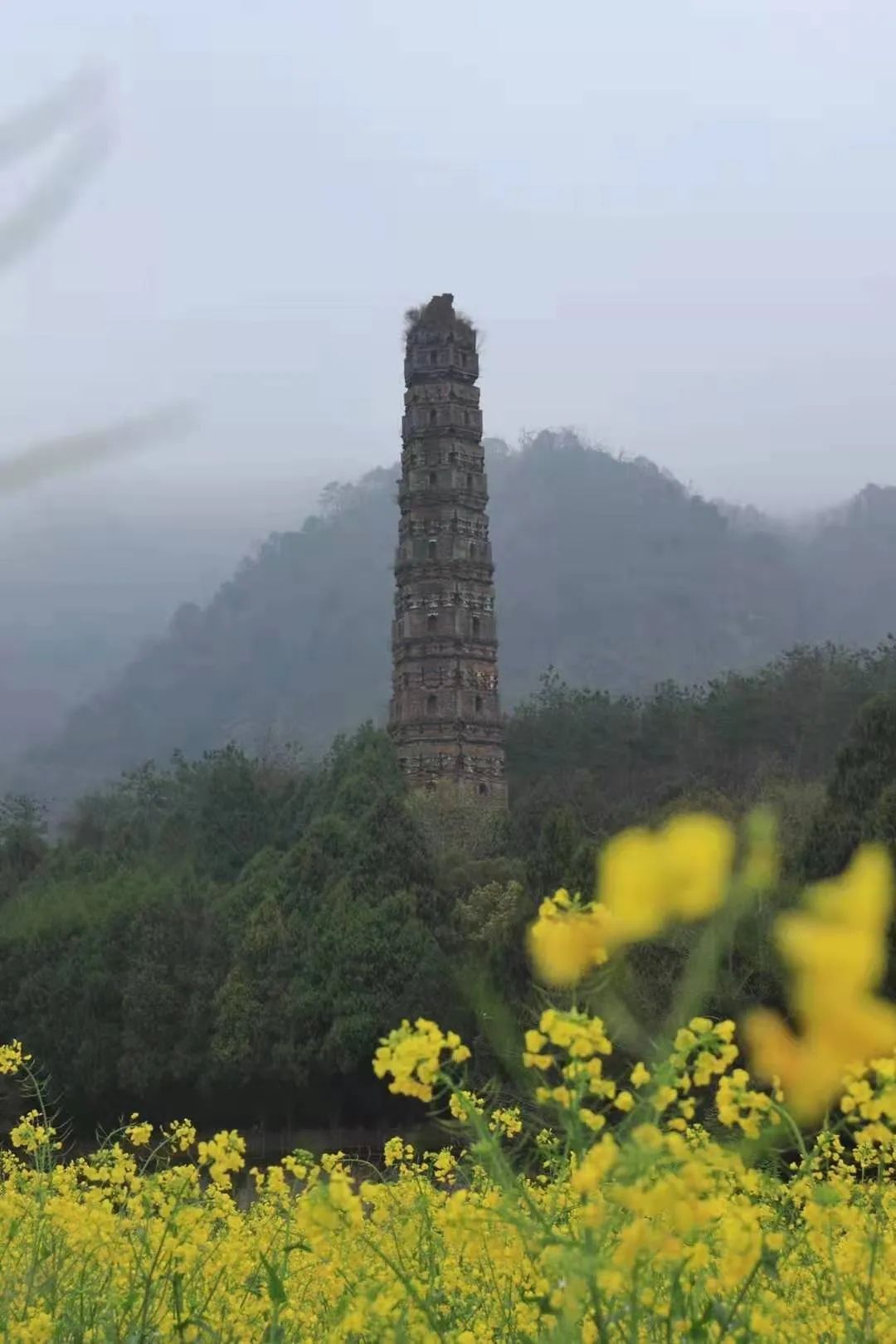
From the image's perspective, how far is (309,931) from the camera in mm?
28000

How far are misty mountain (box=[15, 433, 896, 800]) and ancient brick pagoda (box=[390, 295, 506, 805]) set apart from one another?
3124 inches

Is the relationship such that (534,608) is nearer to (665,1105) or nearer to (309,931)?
(309,931)

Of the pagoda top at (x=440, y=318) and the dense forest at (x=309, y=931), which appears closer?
the dense forest at (x=309, y=931)

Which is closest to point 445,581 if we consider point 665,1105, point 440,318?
point 440,318

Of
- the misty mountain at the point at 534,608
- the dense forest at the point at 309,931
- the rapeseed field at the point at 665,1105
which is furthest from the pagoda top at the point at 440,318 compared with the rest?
the misty mountain at the point at 534,608

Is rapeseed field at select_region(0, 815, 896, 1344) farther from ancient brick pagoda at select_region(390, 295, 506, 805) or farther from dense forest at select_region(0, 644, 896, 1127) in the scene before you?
ancient brick pagoda at select_region(390, 295, 506, 805)

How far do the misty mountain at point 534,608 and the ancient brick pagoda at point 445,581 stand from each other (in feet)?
260

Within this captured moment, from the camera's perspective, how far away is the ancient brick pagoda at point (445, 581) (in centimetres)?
4131

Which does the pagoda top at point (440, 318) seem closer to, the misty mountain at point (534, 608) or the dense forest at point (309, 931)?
the dense forest at point (309, 931)

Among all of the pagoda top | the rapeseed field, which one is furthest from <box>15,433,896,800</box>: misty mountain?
the rapeseed field

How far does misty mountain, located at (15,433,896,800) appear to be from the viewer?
14025cm

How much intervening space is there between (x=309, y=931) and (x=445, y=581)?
16634mm

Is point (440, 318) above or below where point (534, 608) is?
below

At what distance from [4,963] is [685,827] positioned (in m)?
31.3
